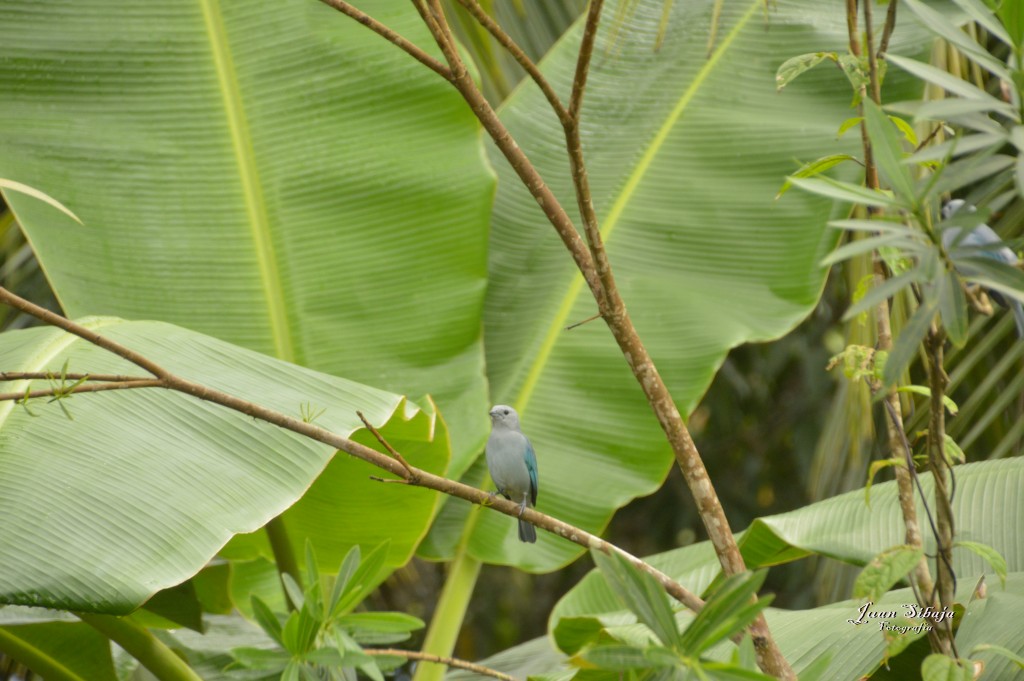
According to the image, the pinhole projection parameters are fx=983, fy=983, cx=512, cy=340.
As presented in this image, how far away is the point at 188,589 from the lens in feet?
8.51

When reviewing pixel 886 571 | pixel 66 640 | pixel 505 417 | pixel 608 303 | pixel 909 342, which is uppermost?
pixel 909 342

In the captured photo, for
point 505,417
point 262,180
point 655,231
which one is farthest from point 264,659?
point 655,231

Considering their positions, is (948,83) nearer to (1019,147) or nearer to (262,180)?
(1019,147)

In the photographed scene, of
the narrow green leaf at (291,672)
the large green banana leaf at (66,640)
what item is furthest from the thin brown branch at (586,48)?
the large green banana leaf at (66,640)

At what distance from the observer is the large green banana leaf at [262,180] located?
2.72 metres

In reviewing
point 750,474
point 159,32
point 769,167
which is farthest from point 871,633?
point 750,474

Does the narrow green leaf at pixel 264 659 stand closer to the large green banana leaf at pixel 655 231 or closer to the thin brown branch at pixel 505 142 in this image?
the thin brown branch at pixel 505 142

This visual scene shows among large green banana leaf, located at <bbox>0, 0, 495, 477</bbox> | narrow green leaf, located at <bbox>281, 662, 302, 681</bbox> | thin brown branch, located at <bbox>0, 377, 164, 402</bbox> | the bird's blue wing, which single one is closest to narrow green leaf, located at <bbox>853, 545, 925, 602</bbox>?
narrow green leaf, located at <bbox>281, 662, 302, 681</bbox>

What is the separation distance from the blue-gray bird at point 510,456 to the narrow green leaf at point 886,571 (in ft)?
3.83

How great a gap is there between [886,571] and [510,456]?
1.26 meters

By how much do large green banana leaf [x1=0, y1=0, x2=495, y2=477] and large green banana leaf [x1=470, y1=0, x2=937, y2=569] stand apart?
255 mm

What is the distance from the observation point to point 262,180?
111 inches

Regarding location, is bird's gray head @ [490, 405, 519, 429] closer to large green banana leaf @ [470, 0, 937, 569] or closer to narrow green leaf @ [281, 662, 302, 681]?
large green banana leaf @ [470, 0, 937, 569]

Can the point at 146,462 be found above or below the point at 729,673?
below
